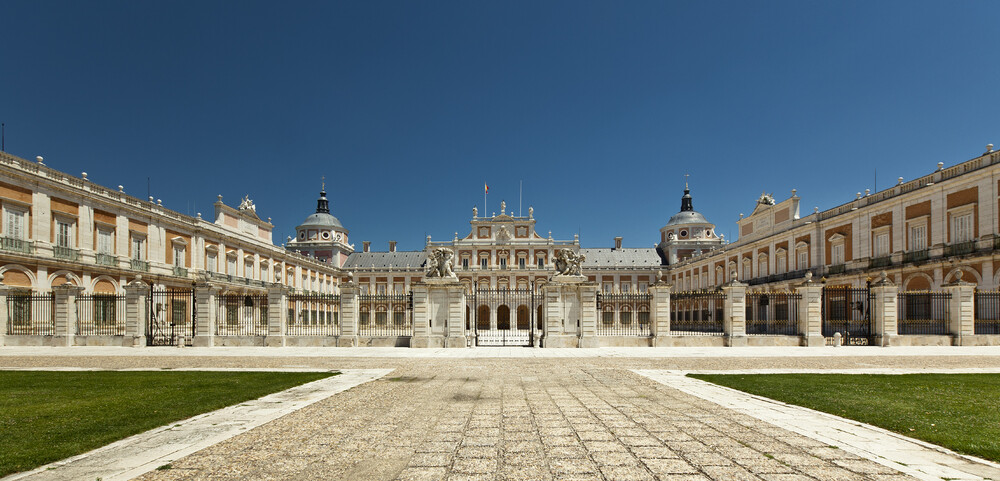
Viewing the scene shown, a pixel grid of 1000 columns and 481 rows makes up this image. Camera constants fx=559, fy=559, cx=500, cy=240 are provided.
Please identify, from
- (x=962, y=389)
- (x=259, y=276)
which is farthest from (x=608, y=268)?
(x=962, y=389)

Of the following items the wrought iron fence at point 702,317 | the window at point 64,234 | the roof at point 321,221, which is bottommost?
the wrought iron fence at point 702,317

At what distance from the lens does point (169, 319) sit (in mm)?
32594

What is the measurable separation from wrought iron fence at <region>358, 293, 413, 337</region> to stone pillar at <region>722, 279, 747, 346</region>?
12.1 meters

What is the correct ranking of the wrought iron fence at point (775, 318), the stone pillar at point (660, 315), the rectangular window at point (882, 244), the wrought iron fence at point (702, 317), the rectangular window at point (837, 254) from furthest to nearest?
the rectangular window at point (837, 254)
the rectangular window at point (882, 244)
the wrought iron fence at point (702, 317)
the wrought iron fence at point (775, 318)
the stone pillar at point (660, 315)

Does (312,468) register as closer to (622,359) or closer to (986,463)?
(986,463)

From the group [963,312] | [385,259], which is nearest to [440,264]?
[963,312]

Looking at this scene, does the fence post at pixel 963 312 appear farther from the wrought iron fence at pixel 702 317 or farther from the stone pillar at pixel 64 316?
the stone pillar at pixel 64 316

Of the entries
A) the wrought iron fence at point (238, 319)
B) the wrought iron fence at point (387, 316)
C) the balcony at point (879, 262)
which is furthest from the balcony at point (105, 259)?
the balcony at point (879, 262)

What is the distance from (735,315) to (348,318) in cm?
1485

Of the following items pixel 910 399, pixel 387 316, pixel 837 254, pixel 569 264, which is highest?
pixel 837 254

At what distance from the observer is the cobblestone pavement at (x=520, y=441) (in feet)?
15.7

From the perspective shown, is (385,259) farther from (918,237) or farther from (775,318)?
(918,237)

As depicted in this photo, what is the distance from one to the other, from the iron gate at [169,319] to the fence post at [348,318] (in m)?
6.16

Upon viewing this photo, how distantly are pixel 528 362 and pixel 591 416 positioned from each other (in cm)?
755
